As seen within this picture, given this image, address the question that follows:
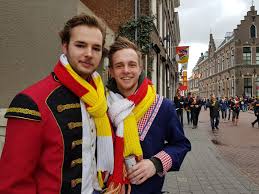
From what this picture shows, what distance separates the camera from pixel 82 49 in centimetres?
202

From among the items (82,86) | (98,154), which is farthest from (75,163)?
(82,86)

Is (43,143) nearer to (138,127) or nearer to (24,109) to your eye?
(24,109)

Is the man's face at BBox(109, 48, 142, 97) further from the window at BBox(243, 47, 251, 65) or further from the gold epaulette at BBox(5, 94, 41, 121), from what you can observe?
the window at BBox(243, 47, 251, 65)

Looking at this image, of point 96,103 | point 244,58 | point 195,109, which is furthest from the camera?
point 244,58

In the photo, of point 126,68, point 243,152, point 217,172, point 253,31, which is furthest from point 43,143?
point 253,31

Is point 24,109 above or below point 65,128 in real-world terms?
above

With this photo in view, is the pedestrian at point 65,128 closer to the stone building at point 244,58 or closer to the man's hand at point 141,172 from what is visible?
the man's hand at point 141,172

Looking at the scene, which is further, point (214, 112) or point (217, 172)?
point (214, 112)

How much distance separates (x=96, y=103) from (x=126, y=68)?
46cm

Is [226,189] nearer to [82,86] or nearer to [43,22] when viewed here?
[43,22]

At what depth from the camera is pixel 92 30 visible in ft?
6.68

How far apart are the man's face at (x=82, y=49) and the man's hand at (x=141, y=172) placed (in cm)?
64

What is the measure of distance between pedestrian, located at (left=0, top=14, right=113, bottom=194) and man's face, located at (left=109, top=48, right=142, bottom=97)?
0.22m

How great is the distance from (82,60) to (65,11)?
3695 mm
